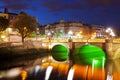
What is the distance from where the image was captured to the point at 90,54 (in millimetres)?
54188

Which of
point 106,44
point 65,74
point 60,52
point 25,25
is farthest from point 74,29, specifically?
point 65,74

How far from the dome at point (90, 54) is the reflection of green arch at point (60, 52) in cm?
500

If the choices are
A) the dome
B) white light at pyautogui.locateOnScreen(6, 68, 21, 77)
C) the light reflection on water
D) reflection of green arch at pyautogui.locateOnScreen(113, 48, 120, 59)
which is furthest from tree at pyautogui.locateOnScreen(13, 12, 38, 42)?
white light at pyautogui.locateOnScreen(6, 68, 21, 77)

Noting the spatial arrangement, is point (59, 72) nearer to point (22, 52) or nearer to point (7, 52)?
point (7, 52)

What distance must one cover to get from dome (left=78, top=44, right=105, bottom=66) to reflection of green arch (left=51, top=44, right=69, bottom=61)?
500 centimetres

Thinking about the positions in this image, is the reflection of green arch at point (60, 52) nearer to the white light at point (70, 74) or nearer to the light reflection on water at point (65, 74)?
the light reflection on water at point (65, 74)

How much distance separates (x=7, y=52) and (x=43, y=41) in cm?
1667

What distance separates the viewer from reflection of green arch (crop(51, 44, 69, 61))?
199 ft

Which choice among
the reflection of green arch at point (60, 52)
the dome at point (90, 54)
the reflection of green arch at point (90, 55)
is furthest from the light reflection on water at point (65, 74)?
the reflection of green arch at point (60, 52)

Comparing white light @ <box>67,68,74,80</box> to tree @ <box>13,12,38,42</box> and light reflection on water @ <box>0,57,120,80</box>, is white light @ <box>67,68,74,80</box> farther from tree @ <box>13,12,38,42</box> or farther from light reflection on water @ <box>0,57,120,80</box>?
tree @ <box>13,12,38,42</box>

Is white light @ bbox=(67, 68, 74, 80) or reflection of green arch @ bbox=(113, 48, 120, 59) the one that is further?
reflection of green arch @ bbox=(113, 48, 120, 59)

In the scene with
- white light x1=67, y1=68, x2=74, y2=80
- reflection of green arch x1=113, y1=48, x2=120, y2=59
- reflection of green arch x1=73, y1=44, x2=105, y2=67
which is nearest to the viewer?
white light x1=67, y1=68, x2=74, y2=80

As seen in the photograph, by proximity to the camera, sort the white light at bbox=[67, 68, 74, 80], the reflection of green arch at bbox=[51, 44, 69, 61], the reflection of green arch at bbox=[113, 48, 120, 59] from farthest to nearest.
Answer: the reflection of green arch at bbox=[51, 44, 69, 61], the reflection of green arch at bbox=[113, 48, 120, 59], the white light at bbox=[67, 68, 74, 80]

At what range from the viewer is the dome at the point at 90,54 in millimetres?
52750
